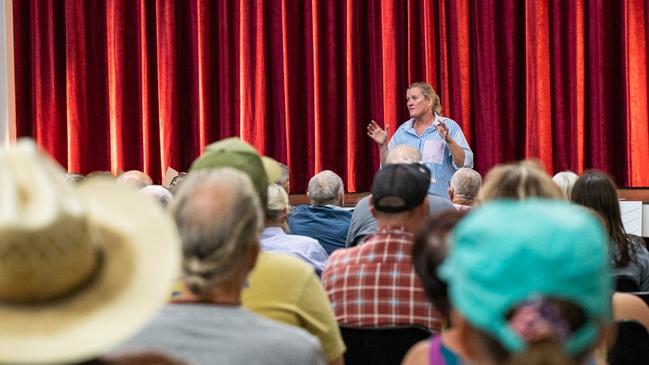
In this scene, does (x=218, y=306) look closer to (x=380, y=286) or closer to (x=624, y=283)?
(x=380, y=286)

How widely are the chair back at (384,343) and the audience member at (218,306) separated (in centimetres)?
96

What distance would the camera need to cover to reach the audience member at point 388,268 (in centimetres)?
300

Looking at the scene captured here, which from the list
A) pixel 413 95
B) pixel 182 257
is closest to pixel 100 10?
pixel 413 95

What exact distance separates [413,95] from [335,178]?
1955 millimetres

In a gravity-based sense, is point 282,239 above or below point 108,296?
below

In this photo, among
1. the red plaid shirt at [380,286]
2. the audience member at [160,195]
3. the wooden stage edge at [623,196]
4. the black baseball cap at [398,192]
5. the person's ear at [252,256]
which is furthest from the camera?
the wooden stage edge at [623,196]

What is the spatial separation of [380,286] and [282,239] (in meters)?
0.73

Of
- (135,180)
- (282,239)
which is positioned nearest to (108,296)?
(282,239)

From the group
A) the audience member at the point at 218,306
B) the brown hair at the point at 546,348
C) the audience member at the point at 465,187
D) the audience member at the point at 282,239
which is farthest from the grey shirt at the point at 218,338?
the audience member at the point at 465,187

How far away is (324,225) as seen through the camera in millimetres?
5148

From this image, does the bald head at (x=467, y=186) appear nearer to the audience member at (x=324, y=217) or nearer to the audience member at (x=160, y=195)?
the audience member at (x=324, y=217)

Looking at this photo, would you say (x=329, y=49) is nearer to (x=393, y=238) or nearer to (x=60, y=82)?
(x=60, y=82)

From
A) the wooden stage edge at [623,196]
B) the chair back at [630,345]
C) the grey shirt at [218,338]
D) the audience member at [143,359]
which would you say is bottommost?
the wooden stage edge at [623,196]

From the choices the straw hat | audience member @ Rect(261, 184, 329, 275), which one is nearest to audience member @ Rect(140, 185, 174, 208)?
audience member @ Rect(261, 184, 329, 275)
